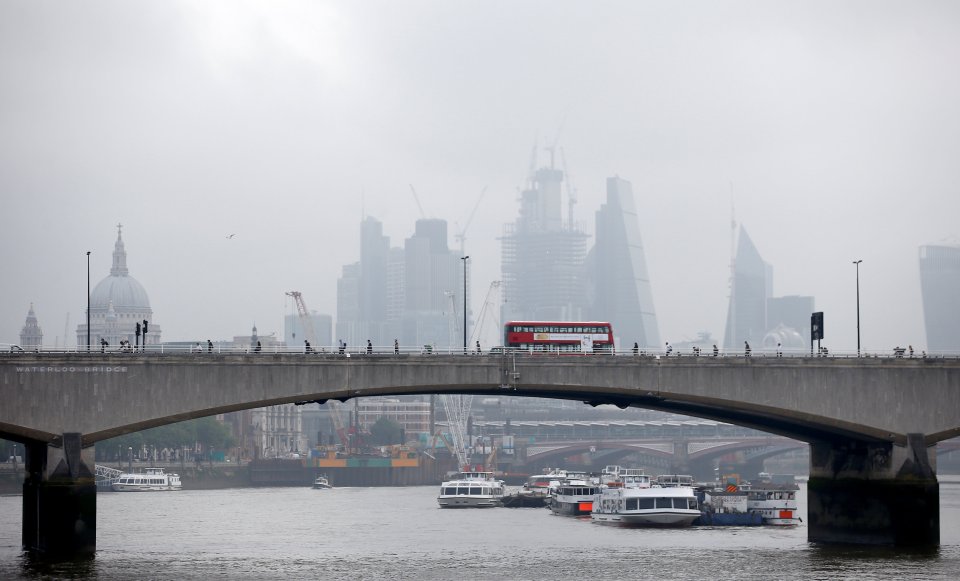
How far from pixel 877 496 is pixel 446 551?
97.7 feet

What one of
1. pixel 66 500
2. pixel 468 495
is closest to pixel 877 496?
pixel 66 500

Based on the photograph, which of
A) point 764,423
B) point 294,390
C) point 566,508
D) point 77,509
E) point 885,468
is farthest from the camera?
point 566,508

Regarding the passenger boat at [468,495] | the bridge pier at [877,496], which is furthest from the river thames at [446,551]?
the passenger boat at [468,495]

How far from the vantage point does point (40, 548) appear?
93.9 meters

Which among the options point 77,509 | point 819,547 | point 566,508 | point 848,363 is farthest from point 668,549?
point 566,508

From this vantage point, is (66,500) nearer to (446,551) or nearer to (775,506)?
(446,551)

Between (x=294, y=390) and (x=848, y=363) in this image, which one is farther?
(x=848, y=363)

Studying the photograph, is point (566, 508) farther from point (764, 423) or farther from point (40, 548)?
point (40, 548)

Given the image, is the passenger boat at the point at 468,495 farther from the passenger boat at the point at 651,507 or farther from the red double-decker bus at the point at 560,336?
the red double-decker bus at the point at 560,336

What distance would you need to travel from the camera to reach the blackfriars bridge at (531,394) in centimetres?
9469

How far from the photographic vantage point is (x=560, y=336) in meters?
122

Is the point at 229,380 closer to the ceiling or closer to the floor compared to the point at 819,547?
closer to the ceiling

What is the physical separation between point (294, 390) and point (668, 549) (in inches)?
1148

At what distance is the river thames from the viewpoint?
89.2 metres
